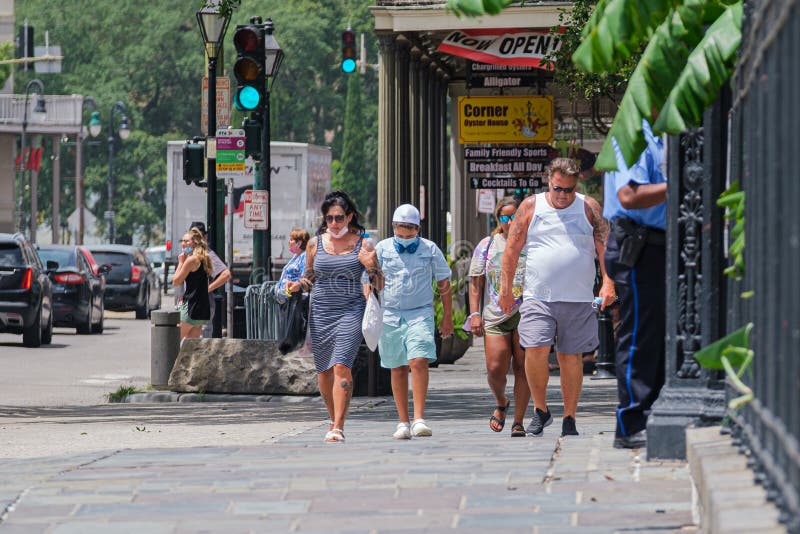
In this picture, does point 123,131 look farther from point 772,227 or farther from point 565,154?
point 772,227

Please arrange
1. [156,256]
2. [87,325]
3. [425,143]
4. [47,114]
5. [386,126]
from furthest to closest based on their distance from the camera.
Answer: [156,256] < [47,114] < [87,325] < [425,143] < [386,126]

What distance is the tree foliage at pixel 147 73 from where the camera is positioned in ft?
291

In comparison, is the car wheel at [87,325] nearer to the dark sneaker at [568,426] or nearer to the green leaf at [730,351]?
the dark sneaker at [568,426]

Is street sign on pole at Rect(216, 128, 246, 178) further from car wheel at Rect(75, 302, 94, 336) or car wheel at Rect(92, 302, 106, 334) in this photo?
car wheel at Rect(92, 302, 106, 334)

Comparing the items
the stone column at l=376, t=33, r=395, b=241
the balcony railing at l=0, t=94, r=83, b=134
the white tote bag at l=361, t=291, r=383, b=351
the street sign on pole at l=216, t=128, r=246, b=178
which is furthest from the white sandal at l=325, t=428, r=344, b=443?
the balcony railing at l=0, t=94, r=83, b=134

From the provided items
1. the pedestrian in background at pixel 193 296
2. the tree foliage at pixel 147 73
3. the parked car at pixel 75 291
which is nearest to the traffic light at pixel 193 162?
the pedestrian in background at pixel 193 296

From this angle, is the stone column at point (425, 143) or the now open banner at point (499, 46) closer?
the now open banner at point (499, 46)

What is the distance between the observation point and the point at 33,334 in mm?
27906

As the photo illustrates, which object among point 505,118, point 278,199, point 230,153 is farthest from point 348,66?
point 278,199

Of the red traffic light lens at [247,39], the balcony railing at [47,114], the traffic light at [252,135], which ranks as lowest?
the traffic light at [252,135]

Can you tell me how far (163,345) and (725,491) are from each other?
45.2 ft

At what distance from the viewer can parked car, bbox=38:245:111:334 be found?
1264 inches

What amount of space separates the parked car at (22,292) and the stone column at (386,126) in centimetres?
698

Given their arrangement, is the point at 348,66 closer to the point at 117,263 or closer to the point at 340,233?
the point at 117,263
